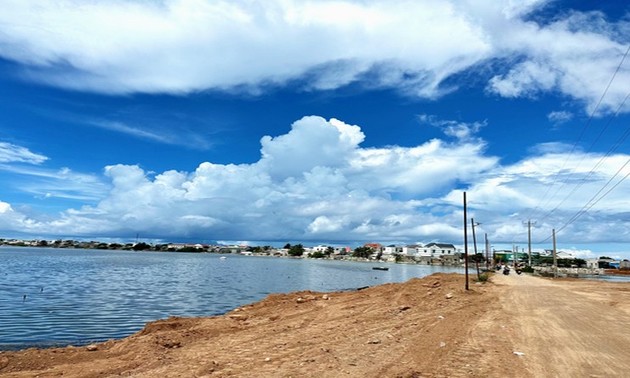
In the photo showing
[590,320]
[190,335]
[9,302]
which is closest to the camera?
[190,335]

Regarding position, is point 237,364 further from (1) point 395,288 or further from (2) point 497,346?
(1) point 395,288

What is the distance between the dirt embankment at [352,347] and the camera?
10930 mm

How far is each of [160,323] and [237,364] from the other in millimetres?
8856

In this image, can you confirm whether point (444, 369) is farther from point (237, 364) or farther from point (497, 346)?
point (237, 364)

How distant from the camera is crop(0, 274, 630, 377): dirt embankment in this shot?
1093 cm

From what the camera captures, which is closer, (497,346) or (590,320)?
(497,346)

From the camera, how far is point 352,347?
13.3m

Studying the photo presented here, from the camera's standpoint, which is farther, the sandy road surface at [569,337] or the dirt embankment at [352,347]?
the sandy road surface at [569,337]

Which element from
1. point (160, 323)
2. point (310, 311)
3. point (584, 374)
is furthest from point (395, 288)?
point (584, 374)

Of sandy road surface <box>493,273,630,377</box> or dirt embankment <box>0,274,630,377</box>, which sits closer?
dirt embankment <box>0,274,630,377</box>

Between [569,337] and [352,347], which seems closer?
[352,347]

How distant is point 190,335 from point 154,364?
483cm

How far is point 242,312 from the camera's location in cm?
2341

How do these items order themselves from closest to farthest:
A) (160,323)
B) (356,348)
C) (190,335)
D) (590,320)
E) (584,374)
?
1. (584,374)
2. (356,348)
3. (190,335)
4. (160,323)
5. (590,320)
